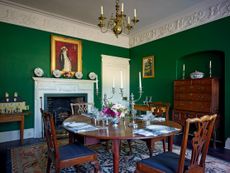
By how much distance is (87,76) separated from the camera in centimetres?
511

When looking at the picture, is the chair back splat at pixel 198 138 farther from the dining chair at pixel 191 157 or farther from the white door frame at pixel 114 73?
the white door frame at pixel 114 73

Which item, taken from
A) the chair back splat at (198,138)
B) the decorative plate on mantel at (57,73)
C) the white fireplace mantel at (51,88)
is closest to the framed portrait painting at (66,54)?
the decorative plate on mantel at (57,73)

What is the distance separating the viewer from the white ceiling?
148 inches

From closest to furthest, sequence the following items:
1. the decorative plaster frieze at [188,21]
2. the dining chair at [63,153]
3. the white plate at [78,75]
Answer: the dining chair at [63,153] → the decorative plaster frieze at [188,21] → the white plate at [78,75]

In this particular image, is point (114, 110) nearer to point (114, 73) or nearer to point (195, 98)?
point (195, 98)

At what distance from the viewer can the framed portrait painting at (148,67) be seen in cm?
530

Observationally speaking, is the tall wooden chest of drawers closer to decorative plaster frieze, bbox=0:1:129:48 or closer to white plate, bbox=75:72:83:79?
white plate, bbox=75:72:83:79

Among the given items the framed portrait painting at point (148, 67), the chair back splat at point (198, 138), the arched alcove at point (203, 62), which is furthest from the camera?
the framed portrait painting at point (148, 67)

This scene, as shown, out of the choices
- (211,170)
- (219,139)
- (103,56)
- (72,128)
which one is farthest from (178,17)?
(72,128)


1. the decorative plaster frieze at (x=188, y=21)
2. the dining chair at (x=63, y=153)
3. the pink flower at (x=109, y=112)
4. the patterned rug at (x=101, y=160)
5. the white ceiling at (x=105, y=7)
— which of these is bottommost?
the patterned rug at (x=101, y=160)

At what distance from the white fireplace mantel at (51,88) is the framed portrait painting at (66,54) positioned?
33cm

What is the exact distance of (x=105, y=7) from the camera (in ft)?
13.0

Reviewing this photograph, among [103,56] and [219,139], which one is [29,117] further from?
[219,139]

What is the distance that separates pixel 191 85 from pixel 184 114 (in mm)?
705
